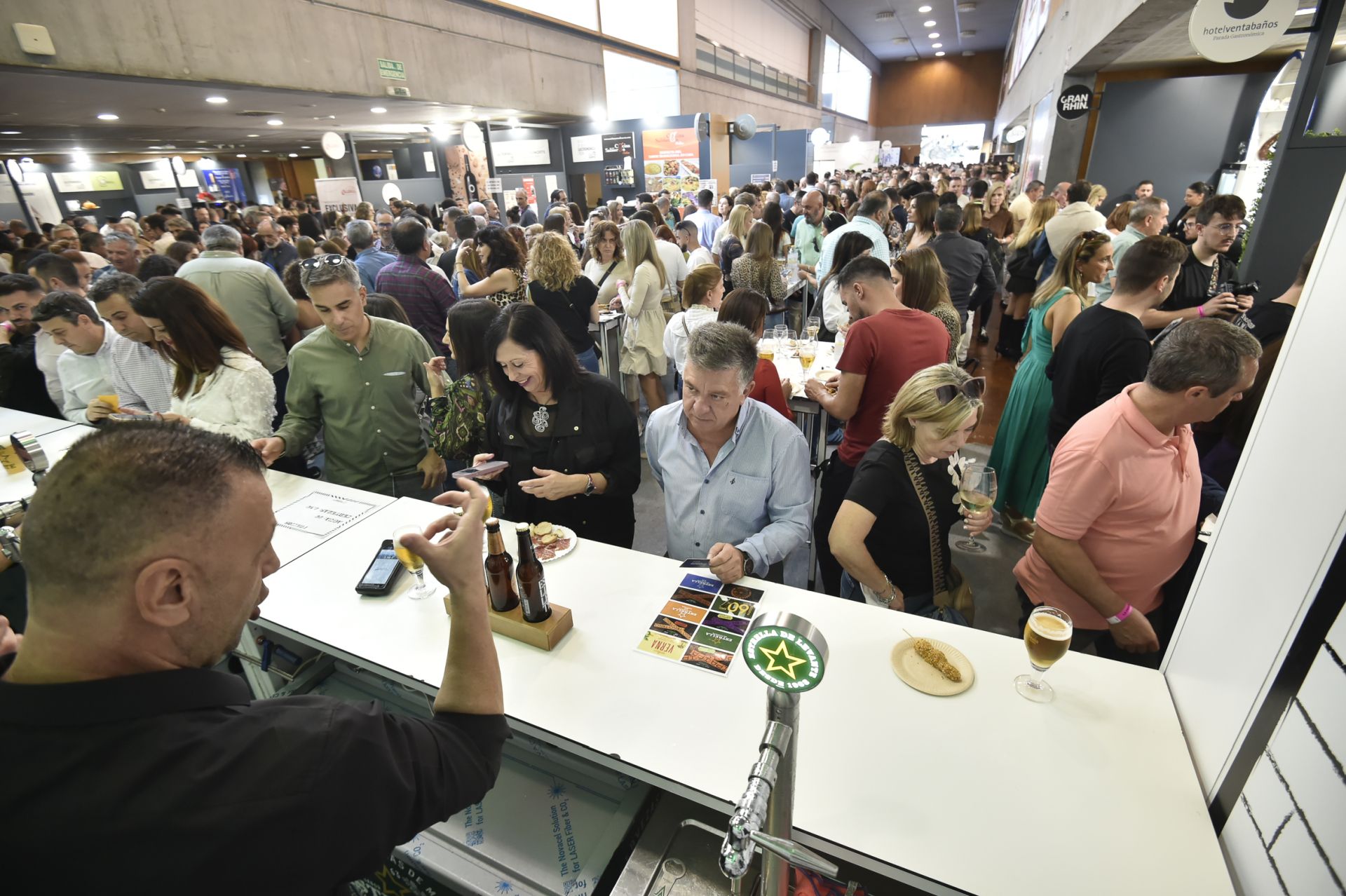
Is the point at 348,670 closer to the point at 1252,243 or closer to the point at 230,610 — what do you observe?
the point at 230,610

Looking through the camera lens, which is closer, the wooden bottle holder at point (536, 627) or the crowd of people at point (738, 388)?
the wooden bottle holder at point (536, 627)

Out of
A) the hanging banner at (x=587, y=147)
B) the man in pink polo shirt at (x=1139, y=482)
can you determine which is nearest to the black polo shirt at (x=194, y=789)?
the man in pink polo shirt at (x=1139, y=482)

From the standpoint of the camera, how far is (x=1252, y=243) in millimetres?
4422

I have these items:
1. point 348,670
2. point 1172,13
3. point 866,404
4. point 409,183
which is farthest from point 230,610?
point 409,183

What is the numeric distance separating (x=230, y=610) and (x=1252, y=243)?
6350 millimetres

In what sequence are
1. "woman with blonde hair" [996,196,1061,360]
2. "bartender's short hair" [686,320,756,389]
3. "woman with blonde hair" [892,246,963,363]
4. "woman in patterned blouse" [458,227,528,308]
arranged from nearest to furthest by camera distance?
"bartender's short hair" [686,320,756,389], "woman with blonde hair" [892,246,963,363], "woman in patterned blouse" [458,227,528,308], "woman with blonde hair" [996,196,1061,360]

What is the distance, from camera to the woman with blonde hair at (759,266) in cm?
484

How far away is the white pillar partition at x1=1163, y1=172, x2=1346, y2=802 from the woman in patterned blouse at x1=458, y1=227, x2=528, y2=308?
4.01m

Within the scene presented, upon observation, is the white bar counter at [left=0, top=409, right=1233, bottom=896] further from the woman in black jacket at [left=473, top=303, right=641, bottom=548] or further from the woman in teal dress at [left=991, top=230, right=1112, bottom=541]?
the woman in teal dress at [left=991, top=230, right=1112, bottom=541]

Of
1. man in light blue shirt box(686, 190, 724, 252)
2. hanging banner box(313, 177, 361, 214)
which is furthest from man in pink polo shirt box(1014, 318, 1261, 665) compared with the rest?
hanging banner box(313, 177, 361, 214)

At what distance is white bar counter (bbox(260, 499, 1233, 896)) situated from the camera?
1.04 m

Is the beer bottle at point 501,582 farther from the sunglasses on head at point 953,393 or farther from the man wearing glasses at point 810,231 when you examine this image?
the man wearing glasses at point 810,231

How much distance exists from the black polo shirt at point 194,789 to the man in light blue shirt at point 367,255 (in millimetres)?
5108

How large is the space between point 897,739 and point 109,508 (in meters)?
1.40
